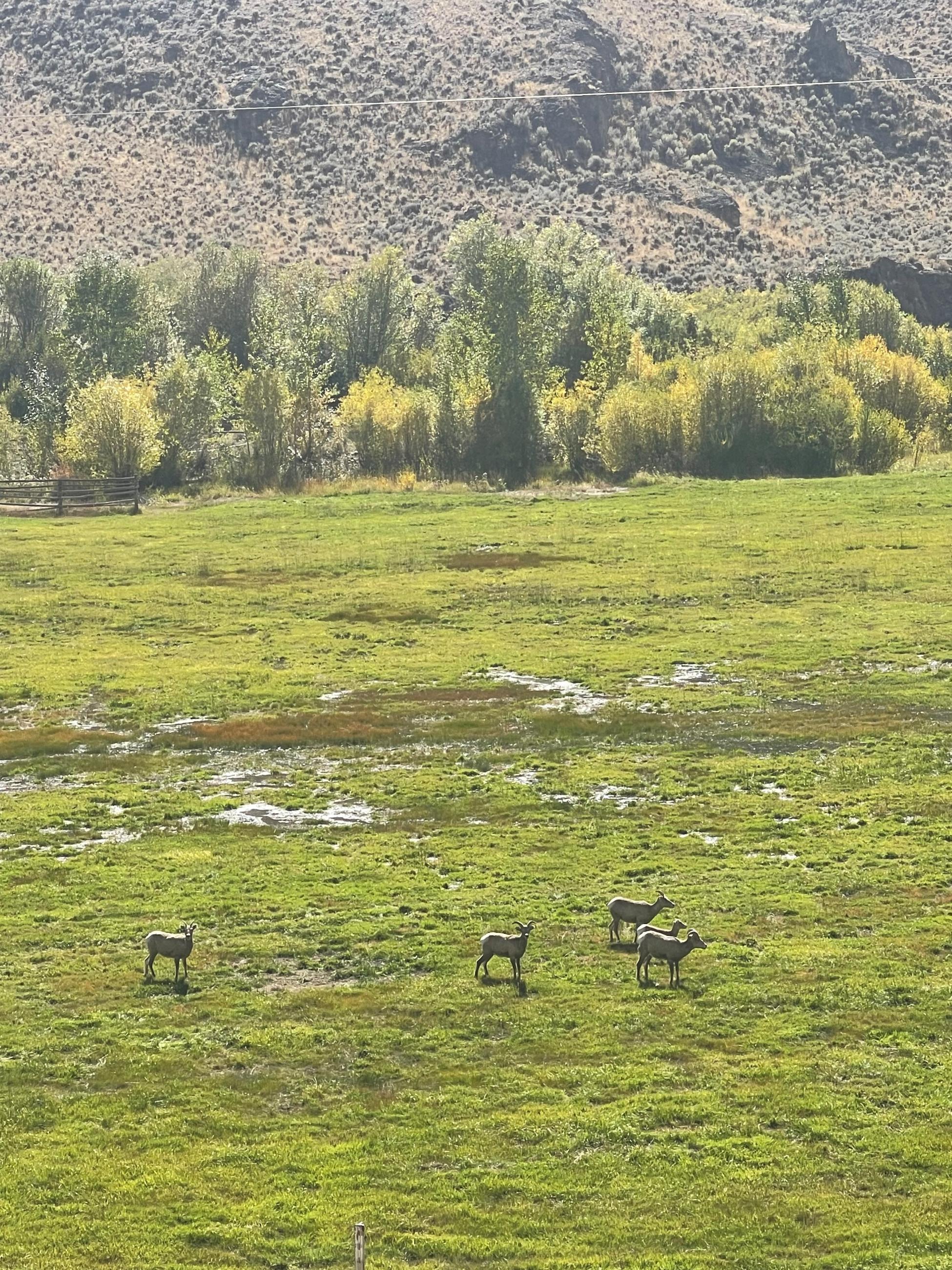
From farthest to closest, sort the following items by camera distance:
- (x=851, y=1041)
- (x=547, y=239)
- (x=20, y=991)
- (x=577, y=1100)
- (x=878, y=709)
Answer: (x=547, y=239), (x=878, y=709), (x=20, y=991), (x=851, y=1041), (x=577, y=1100)

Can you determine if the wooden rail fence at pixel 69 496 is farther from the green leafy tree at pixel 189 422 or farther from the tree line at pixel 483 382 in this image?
the green leafy tree at pixel 189 422

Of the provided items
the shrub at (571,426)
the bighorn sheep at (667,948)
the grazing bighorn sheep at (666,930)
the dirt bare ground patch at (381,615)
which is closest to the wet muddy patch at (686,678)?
the dirt bare ground patch at (381,615)

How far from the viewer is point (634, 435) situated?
345ft

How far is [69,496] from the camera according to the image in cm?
9769

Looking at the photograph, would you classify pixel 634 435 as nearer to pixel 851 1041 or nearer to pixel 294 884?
pixel 294 884

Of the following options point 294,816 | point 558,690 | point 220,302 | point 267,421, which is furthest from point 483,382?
point 294,816

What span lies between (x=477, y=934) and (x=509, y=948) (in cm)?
254

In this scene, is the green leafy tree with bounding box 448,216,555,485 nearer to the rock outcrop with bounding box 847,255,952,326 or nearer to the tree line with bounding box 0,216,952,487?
the tree line with bounding box 0,216,952,487

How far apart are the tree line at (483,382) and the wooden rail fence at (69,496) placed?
527cm

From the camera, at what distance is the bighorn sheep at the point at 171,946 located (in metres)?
24.4

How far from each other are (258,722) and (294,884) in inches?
577

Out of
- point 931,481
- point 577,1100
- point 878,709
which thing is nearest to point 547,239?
point 931,481

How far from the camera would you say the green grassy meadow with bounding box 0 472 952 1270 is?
17.8 m

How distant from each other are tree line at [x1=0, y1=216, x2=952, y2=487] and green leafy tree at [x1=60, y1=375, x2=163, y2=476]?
0.47 ft
